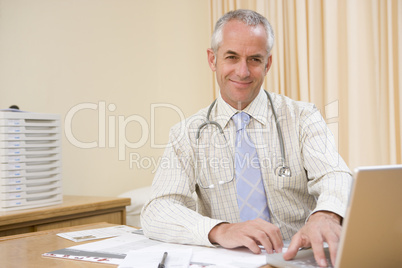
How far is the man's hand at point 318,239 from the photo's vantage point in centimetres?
88

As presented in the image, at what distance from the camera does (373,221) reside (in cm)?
71

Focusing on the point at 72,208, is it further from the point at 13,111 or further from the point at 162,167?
the point at 162,167

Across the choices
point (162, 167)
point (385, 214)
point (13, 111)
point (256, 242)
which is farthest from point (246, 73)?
point (13, 111)

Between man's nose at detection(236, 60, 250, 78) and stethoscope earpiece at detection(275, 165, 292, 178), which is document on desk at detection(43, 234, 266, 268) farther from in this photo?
man's nose at detection(236, 60, 250, 78)

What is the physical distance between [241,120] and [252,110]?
6 cm

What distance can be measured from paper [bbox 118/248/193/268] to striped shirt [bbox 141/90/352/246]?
12.5 inches

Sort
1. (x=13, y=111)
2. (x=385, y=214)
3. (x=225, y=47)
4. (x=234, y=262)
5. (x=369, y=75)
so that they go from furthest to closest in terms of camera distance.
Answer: (x=369, y=75)
(x=13, y=111)
(x=225, y=47)
(x=234, y=262)
(x=385, y=214)

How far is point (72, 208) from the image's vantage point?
75.6 inches

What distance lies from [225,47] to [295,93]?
114 centimetres

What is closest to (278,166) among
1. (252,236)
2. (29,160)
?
(252,236)

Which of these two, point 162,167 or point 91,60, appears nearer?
point 162,167

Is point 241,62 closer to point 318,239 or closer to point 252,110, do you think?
point 252,110

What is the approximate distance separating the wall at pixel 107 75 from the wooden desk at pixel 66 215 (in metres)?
0.45

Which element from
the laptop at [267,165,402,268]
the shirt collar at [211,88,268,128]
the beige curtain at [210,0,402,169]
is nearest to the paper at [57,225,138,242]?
the shirt collar at [211,88,268,128]
